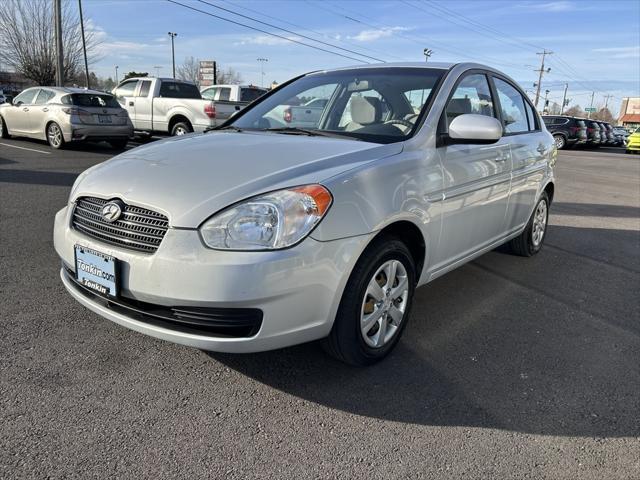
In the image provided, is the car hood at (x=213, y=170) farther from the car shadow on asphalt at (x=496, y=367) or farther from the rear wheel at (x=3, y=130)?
the rear wheel at (x=3, y=130)

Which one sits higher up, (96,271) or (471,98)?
(471,98)

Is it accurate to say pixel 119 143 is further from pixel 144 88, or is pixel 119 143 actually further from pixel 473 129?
pixel 473 129

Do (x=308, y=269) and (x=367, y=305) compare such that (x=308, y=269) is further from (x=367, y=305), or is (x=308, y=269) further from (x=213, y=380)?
(x=213, y=380)

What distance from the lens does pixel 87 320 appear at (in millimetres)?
3225

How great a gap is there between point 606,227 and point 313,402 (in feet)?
20.0

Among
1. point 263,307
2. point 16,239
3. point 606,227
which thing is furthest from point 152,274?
point 606,227

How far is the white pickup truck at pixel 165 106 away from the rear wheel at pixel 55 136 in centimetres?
235

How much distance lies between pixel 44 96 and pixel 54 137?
1124 mm

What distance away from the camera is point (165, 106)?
13.4m

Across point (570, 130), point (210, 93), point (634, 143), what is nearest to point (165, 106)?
point (210, 93)

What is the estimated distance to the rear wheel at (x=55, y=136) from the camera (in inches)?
479

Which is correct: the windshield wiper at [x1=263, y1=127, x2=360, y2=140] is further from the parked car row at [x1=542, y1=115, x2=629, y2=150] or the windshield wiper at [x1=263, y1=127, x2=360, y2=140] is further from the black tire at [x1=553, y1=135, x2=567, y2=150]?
the black tire at [x1=553, y1=135, x2=567, y2=150]

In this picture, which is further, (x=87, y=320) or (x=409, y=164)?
(x=87, y=320)

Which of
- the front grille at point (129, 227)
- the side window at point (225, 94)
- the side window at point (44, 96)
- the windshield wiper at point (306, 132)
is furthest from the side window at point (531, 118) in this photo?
the side window at point (225, 94)
